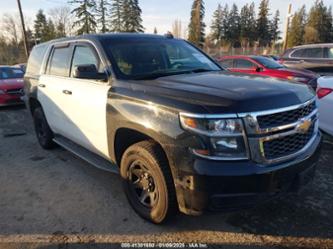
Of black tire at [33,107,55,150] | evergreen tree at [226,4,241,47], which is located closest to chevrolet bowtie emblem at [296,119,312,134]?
black tire at [33,107,55,150]

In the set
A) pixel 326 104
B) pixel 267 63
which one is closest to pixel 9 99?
pixel 267 63

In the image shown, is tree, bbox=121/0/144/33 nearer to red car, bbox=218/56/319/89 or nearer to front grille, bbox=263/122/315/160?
red car, bbox=218/56/319/89

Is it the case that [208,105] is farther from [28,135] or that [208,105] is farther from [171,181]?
[28,135]

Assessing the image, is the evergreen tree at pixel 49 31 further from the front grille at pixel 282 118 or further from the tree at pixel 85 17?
the front grille at pixel 282 118

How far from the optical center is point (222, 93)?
9.02 ft

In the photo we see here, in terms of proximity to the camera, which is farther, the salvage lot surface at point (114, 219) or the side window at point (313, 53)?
the side window at point (313, 53)

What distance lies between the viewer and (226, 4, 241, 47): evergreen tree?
7556cm

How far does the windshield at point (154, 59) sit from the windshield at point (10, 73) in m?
9.14

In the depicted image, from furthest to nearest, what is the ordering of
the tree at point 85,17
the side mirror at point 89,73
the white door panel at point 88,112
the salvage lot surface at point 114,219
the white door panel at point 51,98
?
the tree at point 85,17
the white door panel at point 51,98
the white door panel at point 88,112
the side mirror at point 89,73
the salvage lot surface at point 114,219

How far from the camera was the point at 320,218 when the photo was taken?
11.0ft

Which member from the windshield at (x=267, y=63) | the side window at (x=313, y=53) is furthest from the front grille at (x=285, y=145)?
the side window at (x=313, y=53)

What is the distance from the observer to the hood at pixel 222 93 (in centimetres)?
259

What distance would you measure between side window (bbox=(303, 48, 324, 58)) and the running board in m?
10.5

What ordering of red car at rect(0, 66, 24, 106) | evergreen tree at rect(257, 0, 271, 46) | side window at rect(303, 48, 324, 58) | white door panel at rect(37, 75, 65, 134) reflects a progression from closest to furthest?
white door panel at rect(37, 75, 65, 134)
red car at rect(0, 66, 24, 106)
side window at rect(303, 48, 324, 58)
evergreen tree at rect(257, 0, 271, 46)
